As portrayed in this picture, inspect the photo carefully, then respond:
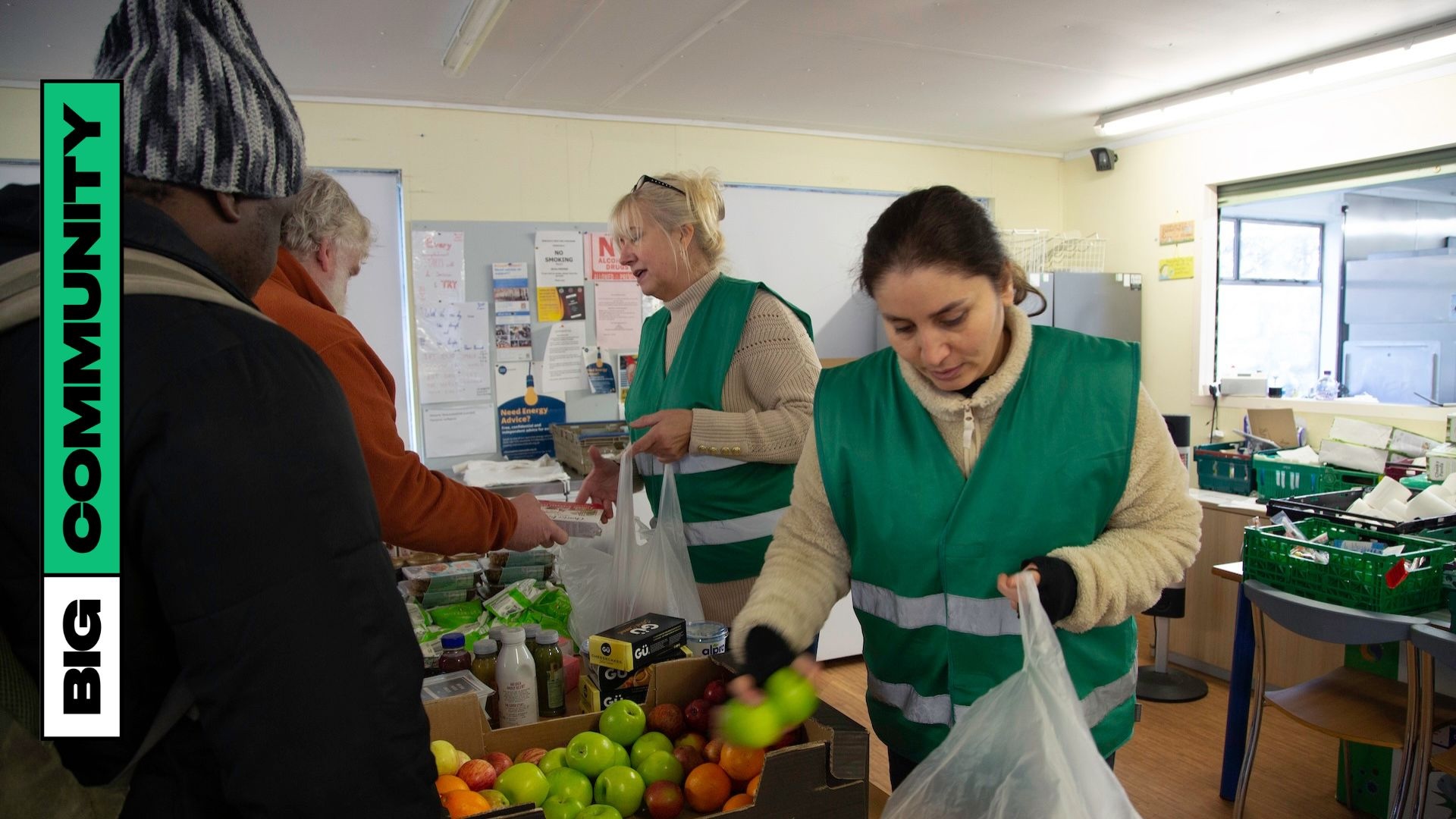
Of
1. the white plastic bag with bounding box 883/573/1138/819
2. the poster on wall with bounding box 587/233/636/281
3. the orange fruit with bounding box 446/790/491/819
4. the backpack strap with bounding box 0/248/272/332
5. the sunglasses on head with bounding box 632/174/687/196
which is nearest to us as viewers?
the backpack strap with bounding box 0/248/272/332

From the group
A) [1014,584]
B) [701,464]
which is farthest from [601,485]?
[1014,584]

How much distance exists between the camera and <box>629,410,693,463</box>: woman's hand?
1832 mm

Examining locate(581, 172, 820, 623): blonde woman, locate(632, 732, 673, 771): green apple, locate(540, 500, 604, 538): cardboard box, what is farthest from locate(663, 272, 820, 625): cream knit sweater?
locate(632, 732, 673, 771): green apple

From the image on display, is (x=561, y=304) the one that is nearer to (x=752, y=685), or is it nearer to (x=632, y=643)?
(x=632, y=643)

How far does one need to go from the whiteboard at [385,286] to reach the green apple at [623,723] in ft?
10.2

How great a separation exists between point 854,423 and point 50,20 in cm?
320

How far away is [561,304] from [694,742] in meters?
3.44

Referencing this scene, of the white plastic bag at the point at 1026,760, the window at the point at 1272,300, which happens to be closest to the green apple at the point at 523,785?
the white plastic bag at the point at 1026,760

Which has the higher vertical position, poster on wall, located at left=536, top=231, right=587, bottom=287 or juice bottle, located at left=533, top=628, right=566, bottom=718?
poster on wall, located at left=536, top=231, right=587, bottom=287

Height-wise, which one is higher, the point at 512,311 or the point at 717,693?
the point at 512,311

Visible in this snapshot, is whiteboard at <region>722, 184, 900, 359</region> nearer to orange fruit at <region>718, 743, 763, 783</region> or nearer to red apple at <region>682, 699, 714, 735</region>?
red apple at <region>682, 699, 714, 735</region>

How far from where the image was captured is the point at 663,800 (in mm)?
1210

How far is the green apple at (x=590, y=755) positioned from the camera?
127 centimetres

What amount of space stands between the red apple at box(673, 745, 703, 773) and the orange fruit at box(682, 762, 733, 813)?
0.14ft
